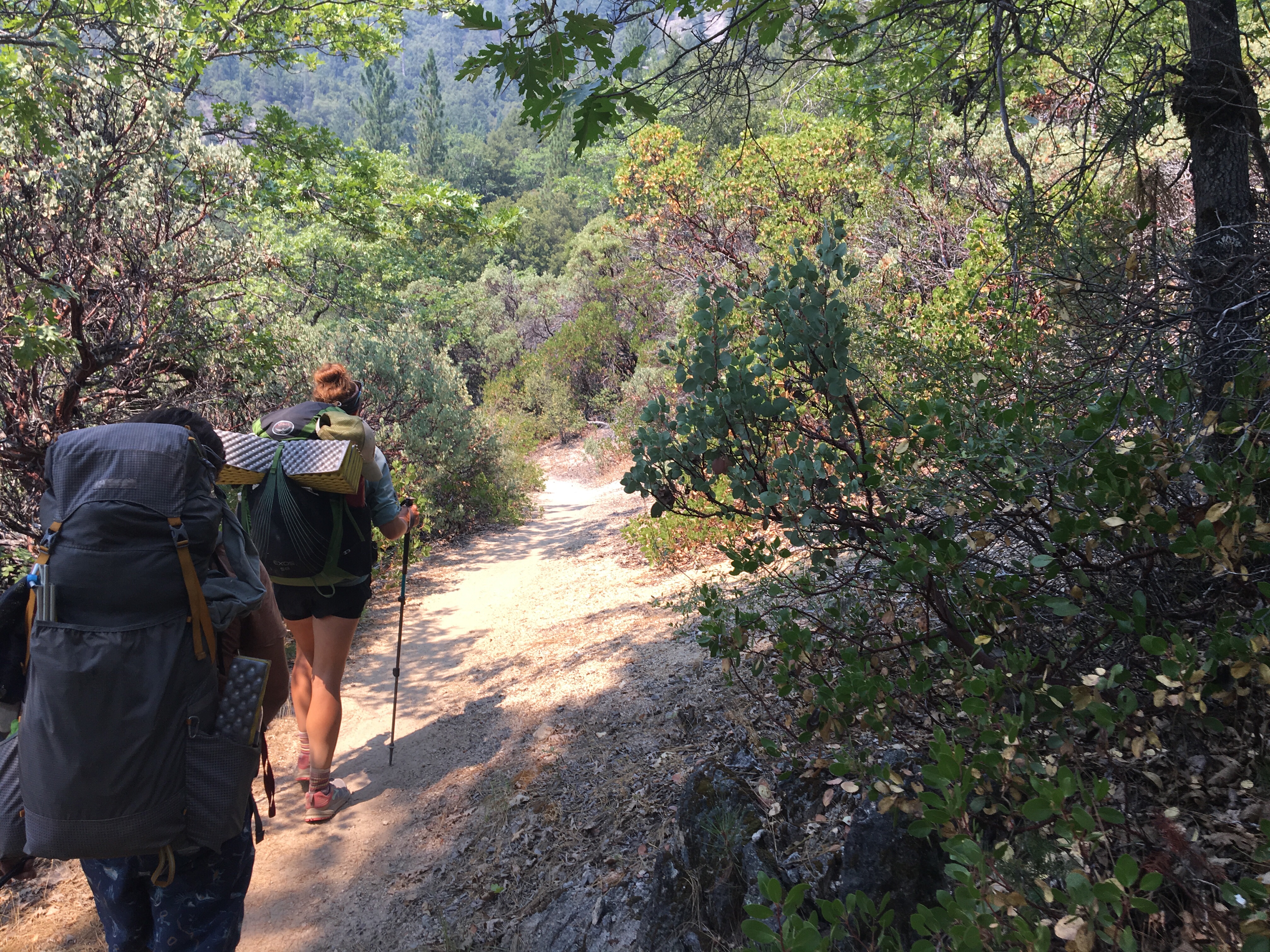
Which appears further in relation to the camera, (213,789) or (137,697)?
(213,789)

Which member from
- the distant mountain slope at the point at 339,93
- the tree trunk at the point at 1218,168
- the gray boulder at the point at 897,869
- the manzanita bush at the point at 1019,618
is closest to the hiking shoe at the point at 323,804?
the manzanita bush at the point at 1019,618

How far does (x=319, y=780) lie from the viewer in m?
3.92

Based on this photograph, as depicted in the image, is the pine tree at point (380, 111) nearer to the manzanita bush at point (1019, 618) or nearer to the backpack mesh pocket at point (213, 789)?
the manzanita bush at point (1019, 618)

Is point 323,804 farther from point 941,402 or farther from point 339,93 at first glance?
point 339,93

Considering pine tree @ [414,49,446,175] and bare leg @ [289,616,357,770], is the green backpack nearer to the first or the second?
bare leg @ [289,616,357,770]

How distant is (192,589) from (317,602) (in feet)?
5.79

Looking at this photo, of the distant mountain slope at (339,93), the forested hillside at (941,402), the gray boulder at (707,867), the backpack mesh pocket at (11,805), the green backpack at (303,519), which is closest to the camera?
the forested hillside at (941,402)

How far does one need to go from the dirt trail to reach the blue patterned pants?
3.49 ft

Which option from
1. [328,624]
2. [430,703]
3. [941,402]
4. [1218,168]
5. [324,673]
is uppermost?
[1218,168]

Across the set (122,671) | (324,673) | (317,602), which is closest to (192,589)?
(122,671)

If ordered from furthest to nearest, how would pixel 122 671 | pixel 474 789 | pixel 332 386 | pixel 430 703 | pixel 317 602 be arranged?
1. pixel 430 703
2. pixel 474 789
3. pixel 332 386
4. pixel 317 602
5. pixel 122 671

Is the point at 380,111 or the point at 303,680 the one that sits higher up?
the point at 380,111

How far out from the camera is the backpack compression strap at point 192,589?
2.04m

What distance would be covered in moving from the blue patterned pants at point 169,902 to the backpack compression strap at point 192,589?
60 cm
